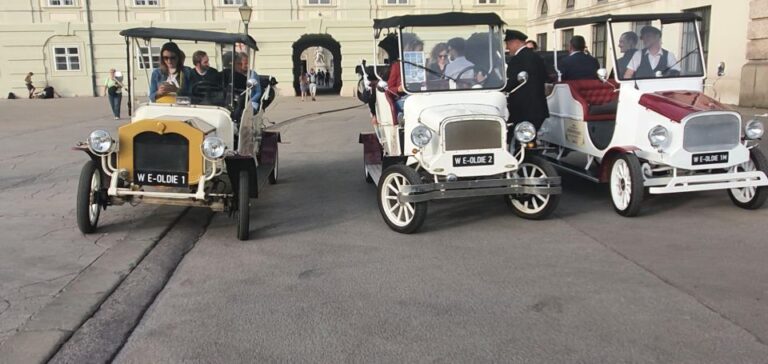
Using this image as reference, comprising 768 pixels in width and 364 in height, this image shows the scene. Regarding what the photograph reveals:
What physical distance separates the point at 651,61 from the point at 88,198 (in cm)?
650

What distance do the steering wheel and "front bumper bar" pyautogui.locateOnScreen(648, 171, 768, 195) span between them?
4.89m

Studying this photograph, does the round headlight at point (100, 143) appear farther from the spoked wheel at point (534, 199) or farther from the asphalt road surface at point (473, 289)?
the spoked wheel at point (534, 199)

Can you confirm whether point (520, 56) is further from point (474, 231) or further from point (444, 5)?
point (444, 5)

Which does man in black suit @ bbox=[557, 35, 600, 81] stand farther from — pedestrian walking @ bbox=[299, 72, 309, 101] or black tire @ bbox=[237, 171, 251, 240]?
pedestrian walking @ bbox=[299, 72, 309, 101]

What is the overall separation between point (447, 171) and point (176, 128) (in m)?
2.67

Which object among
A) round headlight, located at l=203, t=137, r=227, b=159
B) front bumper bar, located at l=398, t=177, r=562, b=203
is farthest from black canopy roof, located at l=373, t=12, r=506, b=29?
round headlight, located at l=203, t=137, r=227, b=159

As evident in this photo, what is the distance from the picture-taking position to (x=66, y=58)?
35.8m

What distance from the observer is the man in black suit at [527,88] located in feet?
25.6

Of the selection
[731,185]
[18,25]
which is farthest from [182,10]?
[731,185]

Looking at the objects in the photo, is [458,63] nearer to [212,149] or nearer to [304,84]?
[212,149]

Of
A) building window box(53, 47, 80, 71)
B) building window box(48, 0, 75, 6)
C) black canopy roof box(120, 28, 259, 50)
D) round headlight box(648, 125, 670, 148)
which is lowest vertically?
round headlight box(648, 125, 670, 148)

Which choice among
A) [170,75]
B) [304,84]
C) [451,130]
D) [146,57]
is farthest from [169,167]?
[304,84]

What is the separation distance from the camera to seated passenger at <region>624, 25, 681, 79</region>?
7738 millimetres

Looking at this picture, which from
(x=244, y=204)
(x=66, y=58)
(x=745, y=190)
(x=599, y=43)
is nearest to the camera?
(x=244, y=204)
